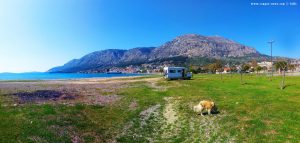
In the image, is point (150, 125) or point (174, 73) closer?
point (150, 125)

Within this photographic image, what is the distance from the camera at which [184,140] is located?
2084cm

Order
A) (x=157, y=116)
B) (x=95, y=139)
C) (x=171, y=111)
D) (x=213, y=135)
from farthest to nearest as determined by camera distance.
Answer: (x=171, y=111) → (x=157, y=116) → (x=213, y=135) → (x=95, y=139)

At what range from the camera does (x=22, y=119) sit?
23.6 metres

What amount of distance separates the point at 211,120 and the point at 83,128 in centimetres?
1320

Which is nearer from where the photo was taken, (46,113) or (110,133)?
(110,133)

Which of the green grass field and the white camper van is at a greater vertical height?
the white camper van

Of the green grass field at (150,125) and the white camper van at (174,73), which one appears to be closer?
the green grass field at (150,125)

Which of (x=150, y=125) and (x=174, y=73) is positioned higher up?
(x=174, y=73)

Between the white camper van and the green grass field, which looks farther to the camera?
the white camper van

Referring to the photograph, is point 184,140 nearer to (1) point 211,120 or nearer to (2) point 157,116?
(1) point 211,120

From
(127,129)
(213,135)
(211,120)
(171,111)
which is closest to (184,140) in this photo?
(213,135)

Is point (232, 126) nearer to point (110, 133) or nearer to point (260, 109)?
point (260, 109)

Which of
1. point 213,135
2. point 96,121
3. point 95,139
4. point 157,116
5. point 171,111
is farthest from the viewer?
point 171,111

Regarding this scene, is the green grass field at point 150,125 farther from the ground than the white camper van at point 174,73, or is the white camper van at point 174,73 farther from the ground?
the white camper van at point 174,73
